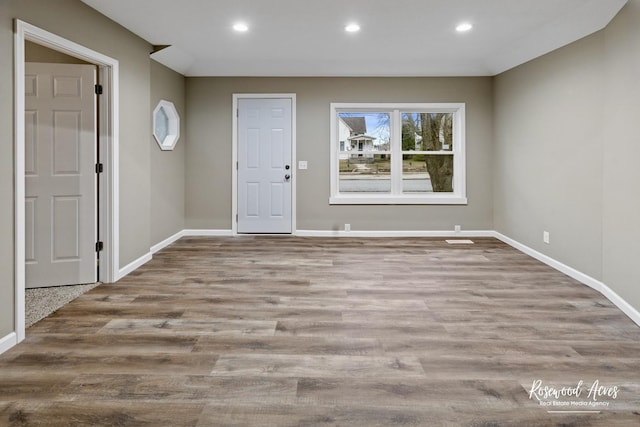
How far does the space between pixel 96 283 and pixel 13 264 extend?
55.4 inches

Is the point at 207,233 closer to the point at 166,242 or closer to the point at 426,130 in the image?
the point at 166,242

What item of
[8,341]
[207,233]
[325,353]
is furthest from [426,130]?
[8,341]

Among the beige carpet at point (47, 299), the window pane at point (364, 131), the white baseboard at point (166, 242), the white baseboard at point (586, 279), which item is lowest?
the beige carpet at point (47, 299)

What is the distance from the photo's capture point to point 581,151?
421 centimetres

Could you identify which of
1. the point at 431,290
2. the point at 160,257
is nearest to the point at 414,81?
the point at 431,290

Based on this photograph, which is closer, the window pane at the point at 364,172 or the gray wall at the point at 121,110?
the gray wall at the point at 121,110

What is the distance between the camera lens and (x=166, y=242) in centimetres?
588

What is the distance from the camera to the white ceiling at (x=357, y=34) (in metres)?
3.81

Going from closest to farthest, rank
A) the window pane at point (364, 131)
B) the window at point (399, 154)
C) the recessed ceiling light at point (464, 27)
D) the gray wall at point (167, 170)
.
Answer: the recessed ceiling light at point (464, 27) → the gray wall at point (167, 170) → the window at point (399, 154) → the window pane at point (364, 131)

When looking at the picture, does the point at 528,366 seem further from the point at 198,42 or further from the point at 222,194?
the point at 222,194

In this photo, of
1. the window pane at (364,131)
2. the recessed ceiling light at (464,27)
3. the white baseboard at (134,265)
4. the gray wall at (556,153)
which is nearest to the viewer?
the gray wall at (556,153)

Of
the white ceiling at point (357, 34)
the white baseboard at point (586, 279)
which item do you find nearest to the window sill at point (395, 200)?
the white baseboard at point (586, 279)

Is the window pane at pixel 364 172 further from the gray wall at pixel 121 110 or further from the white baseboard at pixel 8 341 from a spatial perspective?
the white baseboard at pixel 8 341

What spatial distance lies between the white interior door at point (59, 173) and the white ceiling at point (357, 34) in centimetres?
81
